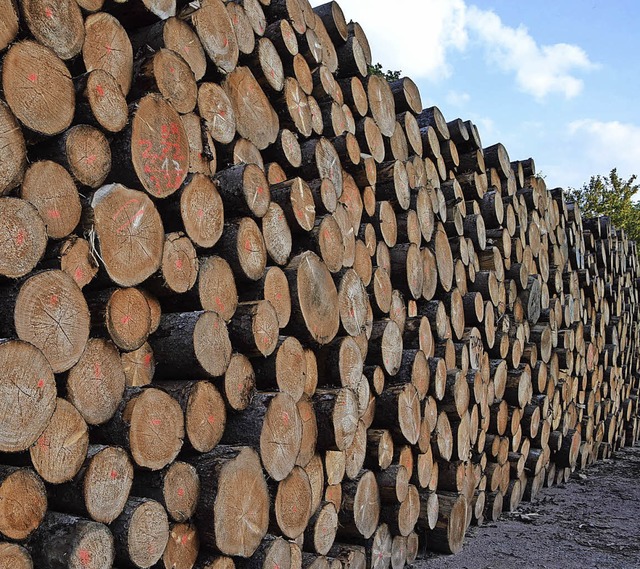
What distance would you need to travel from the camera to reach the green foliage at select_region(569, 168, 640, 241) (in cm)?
1852

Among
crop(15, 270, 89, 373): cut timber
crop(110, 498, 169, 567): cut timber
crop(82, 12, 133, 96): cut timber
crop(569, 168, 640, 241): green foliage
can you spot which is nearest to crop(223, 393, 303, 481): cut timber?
crop(110, 498, 169, 567): cut timber

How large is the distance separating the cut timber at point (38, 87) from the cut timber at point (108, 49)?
7.4 inches

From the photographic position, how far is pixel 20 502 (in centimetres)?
155

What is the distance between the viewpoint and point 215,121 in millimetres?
2465

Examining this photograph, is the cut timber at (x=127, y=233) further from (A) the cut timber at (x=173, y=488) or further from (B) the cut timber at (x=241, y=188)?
(A) the cut timber at (x=173, y=488)

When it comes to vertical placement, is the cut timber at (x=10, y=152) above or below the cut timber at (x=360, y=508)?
above

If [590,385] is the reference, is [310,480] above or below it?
below

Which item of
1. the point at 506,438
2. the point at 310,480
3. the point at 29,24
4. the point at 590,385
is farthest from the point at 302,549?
the point at 590,385

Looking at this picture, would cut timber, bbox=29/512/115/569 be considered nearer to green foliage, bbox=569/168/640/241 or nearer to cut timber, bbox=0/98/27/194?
cut timber, bbox=0/98/27/194

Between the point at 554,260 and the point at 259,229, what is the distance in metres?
4.23

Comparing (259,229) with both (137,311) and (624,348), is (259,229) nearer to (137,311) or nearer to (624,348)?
(137,311)

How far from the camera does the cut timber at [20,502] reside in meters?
1.51

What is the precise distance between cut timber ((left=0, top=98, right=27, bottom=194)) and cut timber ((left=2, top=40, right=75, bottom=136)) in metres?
0.04

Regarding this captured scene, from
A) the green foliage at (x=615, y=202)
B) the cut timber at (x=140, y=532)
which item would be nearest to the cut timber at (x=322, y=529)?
the cut timber at (x=140, y=532)
